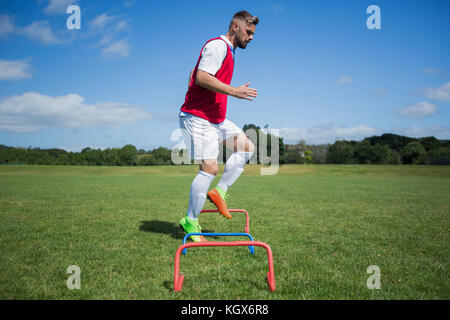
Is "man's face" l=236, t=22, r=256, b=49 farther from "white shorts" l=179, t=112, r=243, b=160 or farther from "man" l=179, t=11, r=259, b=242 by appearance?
"white shorts" l=179, t=112, r=243, b=160

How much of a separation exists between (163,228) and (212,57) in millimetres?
3536

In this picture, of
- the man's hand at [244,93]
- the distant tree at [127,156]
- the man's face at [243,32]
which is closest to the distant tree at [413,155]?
the distant tree at [127,156]

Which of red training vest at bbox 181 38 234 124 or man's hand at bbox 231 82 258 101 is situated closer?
man's hand at bbox 231 82 258 101

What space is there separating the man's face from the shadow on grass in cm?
330

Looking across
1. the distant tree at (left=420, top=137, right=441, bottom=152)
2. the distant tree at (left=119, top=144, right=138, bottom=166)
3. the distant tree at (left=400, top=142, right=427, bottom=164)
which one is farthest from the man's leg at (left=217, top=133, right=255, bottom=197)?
the distant tree at (left=420, top=137, right=441, bottom=152)

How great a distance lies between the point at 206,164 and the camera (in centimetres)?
408

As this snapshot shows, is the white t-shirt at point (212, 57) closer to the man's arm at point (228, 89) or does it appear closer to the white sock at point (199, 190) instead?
the man's arm at point (228, 89)

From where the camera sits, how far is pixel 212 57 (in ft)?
11.8

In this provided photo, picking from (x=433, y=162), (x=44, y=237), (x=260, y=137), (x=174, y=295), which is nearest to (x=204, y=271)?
(x=174, y=295)

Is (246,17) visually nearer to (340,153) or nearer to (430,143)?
(340,153)

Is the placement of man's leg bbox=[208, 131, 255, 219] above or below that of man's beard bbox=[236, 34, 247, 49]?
below

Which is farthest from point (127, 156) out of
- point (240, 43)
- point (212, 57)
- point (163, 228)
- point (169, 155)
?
point (212, 57)

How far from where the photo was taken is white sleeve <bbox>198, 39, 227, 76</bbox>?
3.57m
